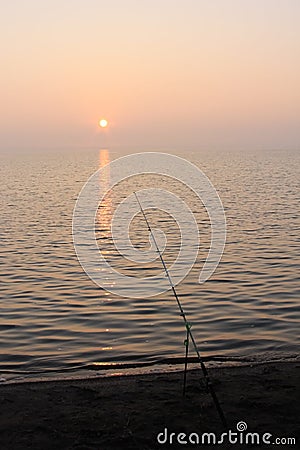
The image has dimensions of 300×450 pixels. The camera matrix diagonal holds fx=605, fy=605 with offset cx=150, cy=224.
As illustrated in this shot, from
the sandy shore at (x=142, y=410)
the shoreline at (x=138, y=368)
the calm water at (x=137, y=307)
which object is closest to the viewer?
the sandy shore at (x=142, y=410)

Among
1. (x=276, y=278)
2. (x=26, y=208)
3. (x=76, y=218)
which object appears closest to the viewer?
(x=276, y=278)

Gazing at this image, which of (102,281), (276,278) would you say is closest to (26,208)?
(102,281)

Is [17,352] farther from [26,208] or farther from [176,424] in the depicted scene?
[26,208]

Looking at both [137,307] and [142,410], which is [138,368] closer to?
[142,410]

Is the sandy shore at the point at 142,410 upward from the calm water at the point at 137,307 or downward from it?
upward

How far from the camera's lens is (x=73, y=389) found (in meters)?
7.88

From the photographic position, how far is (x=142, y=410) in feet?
23.2

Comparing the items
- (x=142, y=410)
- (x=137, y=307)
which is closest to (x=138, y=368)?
(x=142, y=410)

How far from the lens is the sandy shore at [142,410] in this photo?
252 inches

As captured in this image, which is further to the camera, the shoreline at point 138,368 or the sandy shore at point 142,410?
the shoreline at point 138,368

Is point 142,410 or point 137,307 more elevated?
point 142,410

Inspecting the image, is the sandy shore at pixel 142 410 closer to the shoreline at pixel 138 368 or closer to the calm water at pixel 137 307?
the shoreline at pixel 138 368

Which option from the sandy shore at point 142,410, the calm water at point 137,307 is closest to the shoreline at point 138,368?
the calm water at point 137,307

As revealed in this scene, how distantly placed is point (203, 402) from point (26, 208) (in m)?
28.5
